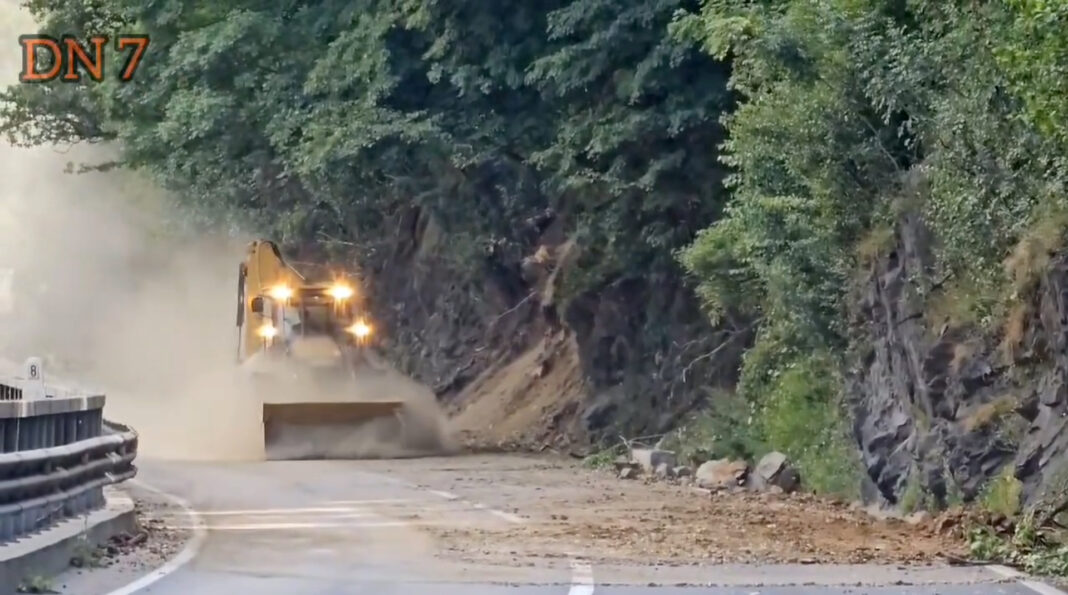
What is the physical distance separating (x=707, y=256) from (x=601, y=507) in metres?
6.45

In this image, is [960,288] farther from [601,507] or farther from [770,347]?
[770,347]

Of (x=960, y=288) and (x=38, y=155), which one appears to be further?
(x=38, y=155)

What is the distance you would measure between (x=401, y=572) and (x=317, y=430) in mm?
16083

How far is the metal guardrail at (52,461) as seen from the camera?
513 inches

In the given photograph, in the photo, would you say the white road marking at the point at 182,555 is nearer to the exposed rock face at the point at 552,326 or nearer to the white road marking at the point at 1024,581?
the white road marking at the point at 1024,581

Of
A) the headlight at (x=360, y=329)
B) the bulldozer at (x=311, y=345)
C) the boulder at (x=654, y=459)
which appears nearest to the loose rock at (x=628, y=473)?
the boulder at (x=654, y=459)

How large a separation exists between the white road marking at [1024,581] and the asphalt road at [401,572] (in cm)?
9

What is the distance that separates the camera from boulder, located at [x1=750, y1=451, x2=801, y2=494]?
2345 cm

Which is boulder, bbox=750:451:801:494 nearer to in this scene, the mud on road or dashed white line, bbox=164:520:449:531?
the mud on road

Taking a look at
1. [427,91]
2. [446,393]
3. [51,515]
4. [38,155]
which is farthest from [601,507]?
[38,155]

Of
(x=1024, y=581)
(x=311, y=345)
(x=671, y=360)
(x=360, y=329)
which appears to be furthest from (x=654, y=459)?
(x=1024, y=581)

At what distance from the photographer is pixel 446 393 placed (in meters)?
43.1

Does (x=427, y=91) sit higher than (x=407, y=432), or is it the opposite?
(x=427, y=91)

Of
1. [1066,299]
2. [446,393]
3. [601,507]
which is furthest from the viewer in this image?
[446,393]
